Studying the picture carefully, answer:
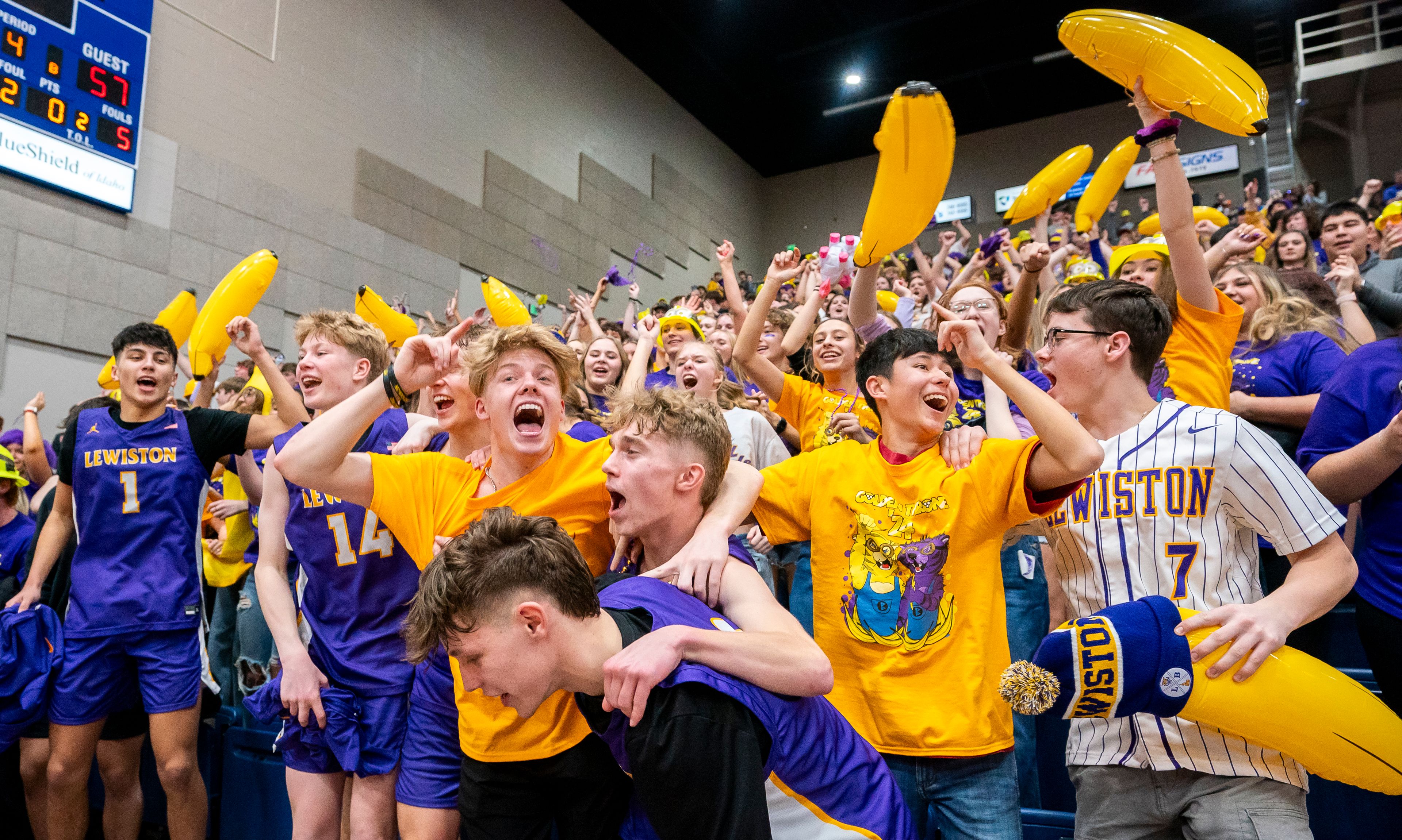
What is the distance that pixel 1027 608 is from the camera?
2932 millimetres

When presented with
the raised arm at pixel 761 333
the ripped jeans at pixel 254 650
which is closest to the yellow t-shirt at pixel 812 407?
the raised arm at pixel 761 333

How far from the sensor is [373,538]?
260cm

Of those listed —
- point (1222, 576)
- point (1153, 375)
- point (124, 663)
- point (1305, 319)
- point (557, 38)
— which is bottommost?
point (124, 663)

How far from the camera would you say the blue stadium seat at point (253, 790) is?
3.56 metres

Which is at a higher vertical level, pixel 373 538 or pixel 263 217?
pixel 263 217

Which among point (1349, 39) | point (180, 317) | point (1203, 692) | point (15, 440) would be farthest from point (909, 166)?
point (1349, 39)

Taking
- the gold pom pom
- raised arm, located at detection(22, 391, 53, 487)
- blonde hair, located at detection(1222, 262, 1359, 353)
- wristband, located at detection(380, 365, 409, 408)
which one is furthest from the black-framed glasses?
raised arm, located at detection(22, 391, 53, 487)

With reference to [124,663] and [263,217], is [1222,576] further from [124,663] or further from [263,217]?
[263,217]

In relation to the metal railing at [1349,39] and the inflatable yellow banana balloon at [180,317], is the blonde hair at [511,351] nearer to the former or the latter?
the inflatable yellow banana balloon at [180,317]

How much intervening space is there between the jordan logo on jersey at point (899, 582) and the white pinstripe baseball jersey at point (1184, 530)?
311 millimetres

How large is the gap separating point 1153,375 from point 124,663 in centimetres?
388

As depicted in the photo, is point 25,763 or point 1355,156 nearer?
point 25,763

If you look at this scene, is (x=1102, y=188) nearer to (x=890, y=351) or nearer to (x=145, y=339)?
(x=890, y=351)

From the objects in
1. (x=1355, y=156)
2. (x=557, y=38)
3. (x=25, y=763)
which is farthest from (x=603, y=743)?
(x=1355, y=156)
